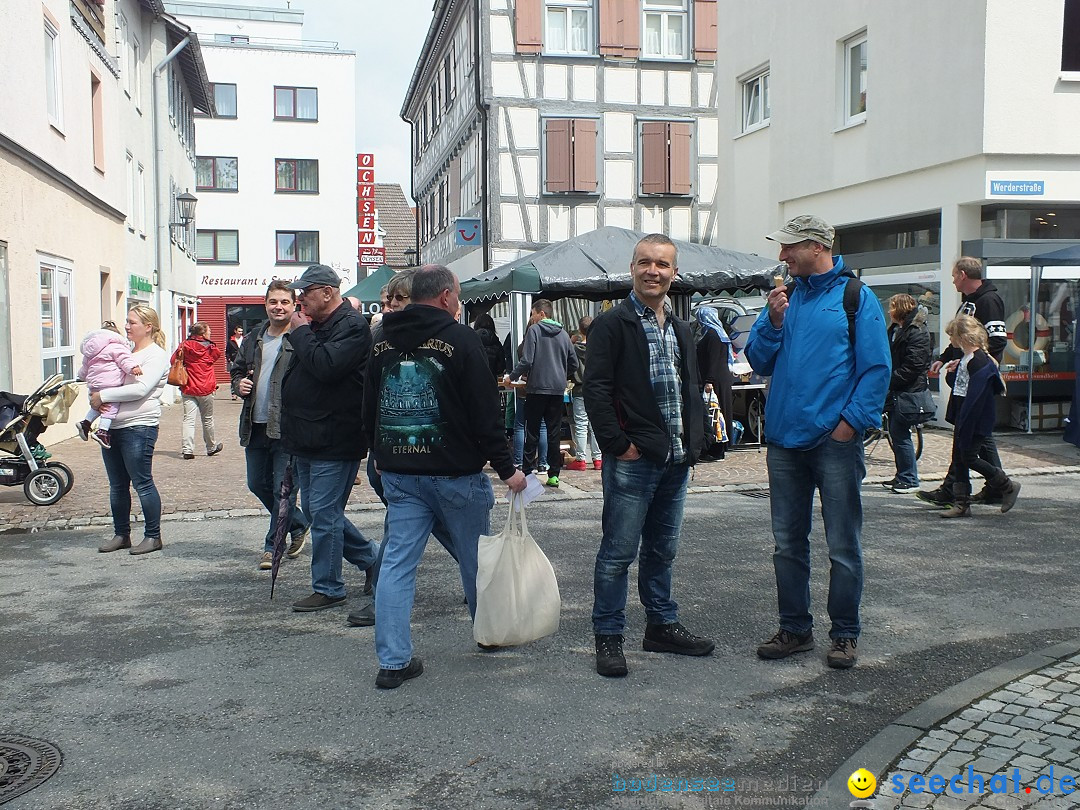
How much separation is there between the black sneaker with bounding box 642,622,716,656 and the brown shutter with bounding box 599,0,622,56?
21.5 m

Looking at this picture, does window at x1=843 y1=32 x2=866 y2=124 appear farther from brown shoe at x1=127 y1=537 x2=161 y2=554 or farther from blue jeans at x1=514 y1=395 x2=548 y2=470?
brown shoe at x1=127 y1=537 x2=161 y2=554

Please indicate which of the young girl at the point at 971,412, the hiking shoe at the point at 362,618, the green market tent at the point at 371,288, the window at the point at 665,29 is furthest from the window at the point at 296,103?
the hiking shoe at the point at 362,618

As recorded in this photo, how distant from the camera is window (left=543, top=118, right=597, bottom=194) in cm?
2430

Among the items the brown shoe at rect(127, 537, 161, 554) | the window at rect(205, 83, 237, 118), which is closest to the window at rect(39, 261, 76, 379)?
the brown shoe at rect(127, 537, 161, 554)

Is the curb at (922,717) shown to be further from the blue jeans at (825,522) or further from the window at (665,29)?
the window at (665,29)

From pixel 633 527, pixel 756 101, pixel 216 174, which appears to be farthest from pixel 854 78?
pixel 216 174

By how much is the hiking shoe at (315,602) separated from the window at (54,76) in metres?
11.7

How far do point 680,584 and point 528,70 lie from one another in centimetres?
2016

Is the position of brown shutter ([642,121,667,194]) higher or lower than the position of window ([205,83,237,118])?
lower

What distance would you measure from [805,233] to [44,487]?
7653mm

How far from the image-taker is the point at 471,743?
4.00 m

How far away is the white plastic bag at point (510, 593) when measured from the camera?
4684mm

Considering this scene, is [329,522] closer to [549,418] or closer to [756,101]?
[549,418]

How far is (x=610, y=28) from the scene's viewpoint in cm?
2452
